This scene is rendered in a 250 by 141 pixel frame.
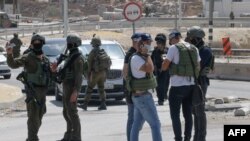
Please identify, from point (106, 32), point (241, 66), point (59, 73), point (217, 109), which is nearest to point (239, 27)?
point (106, 32)

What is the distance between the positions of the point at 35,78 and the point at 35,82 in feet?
0.23

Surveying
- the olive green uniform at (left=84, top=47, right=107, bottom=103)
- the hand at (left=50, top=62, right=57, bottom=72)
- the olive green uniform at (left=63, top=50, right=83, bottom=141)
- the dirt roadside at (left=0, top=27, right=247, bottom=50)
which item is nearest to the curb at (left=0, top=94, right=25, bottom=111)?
the olive green uniform at (left=84, top=47, right=107, bottom=103)

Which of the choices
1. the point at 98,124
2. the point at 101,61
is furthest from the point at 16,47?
the point at 101,61

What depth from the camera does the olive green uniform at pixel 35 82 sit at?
11.0 m

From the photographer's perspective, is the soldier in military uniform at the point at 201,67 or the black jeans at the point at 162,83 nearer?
the soldier in military uniform at the point at 201,67

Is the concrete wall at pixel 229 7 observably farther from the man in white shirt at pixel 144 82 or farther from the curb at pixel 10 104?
the man in white shirt at pixel 144 82

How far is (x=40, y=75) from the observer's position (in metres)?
11.0

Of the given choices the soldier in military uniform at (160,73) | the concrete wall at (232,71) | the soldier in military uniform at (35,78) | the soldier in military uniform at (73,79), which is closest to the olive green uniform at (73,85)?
the soldier in military uniform at (73,79)

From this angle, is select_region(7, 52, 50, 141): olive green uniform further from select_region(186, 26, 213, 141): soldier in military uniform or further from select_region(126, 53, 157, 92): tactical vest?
select_region(186, 26, 213, 141): soldier in military uniform

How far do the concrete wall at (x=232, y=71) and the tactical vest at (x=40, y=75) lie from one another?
17918 mm

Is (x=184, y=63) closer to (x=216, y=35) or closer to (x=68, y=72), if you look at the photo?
(x=68, y=72)

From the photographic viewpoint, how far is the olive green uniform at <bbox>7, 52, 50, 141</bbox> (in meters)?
11.0

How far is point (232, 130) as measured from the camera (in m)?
8.04

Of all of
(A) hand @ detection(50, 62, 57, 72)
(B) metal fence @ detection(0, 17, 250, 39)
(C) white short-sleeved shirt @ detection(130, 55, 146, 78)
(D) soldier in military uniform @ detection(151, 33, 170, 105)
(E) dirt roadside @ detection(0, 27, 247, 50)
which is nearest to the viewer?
(C) white short-sleeved shirt @ detection(130, 55, 146, 78)
